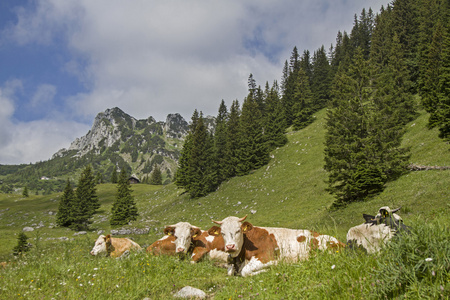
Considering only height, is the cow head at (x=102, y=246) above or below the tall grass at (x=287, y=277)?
below

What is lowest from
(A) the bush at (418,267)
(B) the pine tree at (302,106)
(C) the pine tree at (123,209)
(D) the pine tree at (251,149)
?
(C) the pine tree at (123,209)

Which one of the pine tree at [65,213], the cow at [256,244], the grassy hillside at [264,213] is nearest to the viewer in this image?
the grassy hillside at [264,213]

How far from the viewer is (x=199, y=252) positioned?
9312 mm

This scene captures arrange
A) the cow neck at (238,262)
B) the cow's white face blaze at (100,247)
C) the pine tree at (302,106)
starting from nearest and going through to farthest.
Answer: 1. the cow neck at (238,262)
2. the cow's white face blaze at (100,247)
3. the pine tree at (302,106)

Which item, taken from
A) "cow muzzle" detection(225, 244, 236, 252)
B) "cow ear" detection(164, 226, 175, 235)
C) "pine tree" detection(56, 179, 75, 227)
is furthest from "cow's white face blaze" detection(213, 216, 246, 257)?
"pine tree" detection(56, 179, 75, 227)

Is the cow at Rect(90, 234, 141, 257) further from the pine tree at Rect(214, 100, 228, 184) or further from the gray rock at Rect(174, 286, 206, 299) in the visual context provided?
the pine tree at Rect(214, 100, 228, 184)

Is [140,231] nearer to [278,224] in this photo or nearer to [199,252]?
[278,224]

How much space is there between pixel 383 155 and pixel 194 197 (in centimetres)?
3380

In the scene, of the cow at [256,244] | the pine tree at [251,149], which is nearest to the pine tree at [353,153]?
the cow at [256,244]

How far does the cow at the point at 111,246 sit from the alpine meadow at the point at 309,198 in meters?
0.45

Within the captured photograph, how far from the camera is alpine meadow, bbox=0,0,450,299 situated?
12.4ft

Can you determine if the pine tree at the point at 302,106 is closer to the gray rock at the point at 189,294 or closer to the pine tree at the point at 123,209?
the pine tree at the point at 123,209

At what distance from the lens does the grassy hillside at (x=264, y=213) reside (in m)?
5.16

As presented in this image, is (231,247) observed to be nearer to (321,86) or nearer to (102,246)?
(102,246)
